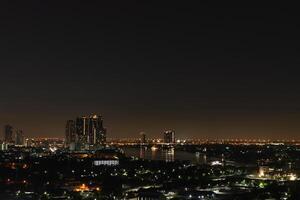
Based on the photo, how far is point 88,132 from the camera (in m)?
79.5

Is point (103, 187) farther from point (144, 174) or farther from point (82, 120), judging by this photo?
point (82, 120)

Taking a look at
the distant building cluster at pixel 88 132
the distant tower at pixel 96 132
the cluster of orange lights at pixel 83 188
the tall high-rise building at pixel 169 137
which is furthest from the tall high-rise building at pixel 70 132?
the cluster of orange lights at pixel 83 188

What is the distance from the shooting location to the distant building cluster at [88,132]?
78.9 meters

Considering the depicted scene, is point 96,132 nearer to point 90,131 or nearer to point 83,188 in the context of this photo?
point 90,131

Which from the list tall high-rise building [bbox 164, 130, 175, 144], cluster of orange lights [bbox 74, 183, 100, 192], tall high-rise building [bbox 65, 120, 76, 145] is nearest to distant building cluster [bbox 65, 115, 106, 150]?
tall high-rise building [bbox 65, 120, 76, 145]

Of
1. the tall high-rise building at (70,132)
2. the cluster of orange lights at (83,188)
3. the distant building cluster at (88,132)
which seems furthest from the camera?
the tall high-rise building at (70,132)

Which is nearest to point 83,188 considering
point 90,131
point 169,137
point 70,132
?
point 90,131

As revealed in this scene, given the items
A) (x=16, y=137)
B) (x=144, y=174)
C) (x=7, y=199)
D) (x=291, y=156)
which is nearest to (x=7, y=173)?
(x=144, y=174)

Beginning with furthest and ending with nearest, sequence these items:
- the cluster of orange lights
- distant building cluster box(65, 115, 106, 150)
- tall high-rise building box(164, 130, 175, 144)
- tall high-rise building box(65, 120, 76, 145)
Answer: tall high-rise building box(164, 130, 175, 144) → tall high-rise building box(65, 120, 76, 145) → distant building cluster box(65, 115, 106, 150) → the cluster of orange lights

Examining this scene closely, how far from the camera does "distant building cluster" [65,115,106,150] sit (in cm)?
7894

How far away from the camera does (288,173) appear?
38.4m

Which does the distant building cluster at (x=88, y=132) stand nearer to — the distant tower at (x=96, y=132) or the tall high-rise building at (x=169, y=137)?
the distant tower at (x=96, y=132)

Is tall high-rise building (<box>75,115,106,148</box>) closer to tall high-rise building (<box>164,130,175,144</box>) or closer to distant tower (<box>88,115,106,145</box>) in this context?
distant tower (<box>88,115,106,145</box>)

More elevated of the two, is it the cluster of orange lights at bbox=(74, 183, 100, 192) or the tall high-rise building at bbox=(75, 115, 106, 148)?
the tall high-rise building at bbox=(75, 115, 106, 148)
